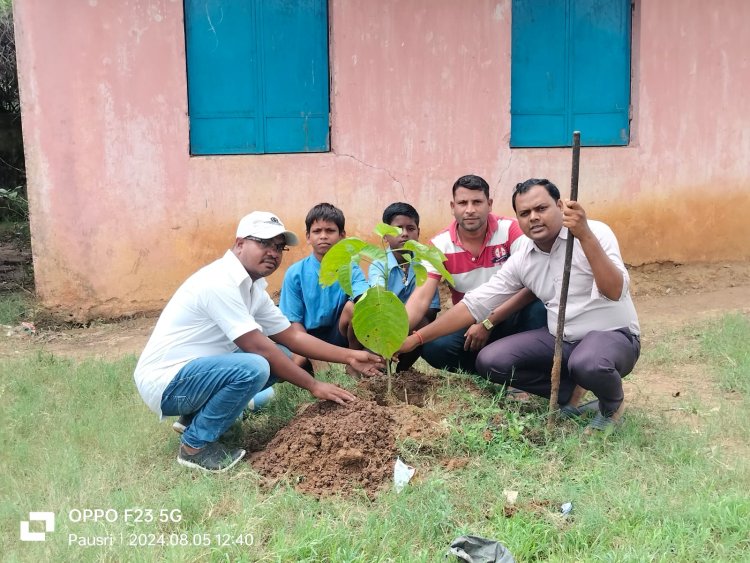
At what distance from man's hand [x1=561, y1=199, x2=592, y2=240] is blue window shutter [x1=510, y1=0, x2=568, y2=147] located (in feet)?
12.6

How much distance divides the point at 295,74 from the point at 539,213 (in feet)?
11.8

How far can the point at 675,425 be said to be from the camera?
398 centimetres

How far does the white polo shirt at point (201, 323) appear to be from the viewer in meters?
3.51

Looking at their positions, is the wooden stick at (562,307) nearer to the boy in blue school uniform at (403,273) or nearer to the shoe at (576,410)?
the shoe at (576,410)

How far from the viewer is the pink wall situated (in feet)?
20.7

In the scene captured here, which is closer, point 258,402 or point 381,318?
point 381,318

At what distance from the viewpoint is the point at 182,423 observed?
12.7ft

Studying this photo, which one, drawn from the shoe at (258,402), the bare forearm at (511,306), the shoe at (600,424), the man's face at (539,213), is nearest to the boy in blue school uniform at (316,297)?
the shoe at (258,402)

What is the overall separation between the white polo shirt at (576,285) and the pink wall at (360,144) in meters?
3.04

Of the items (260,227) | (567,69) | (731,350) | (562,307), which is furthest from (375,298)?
(567,69)

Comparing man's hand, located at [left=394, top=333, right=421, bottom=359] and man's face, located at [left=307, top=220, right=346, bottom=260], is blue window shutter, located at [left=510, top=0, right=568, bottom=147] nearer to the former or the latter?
man's face, located at [left=307, top=220, right=346, bottom=260]

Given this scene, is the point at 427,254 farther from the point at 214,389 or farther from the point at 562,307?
the point at 214,389

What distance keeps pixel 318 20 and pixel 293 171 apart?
1273mm

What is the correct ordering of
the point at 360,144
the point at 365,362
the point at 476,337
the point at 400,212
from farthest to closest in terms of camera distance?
1. the point at 360,144
2. the point at 400,212
3. the point at 476,337
4. the point at 365,362
